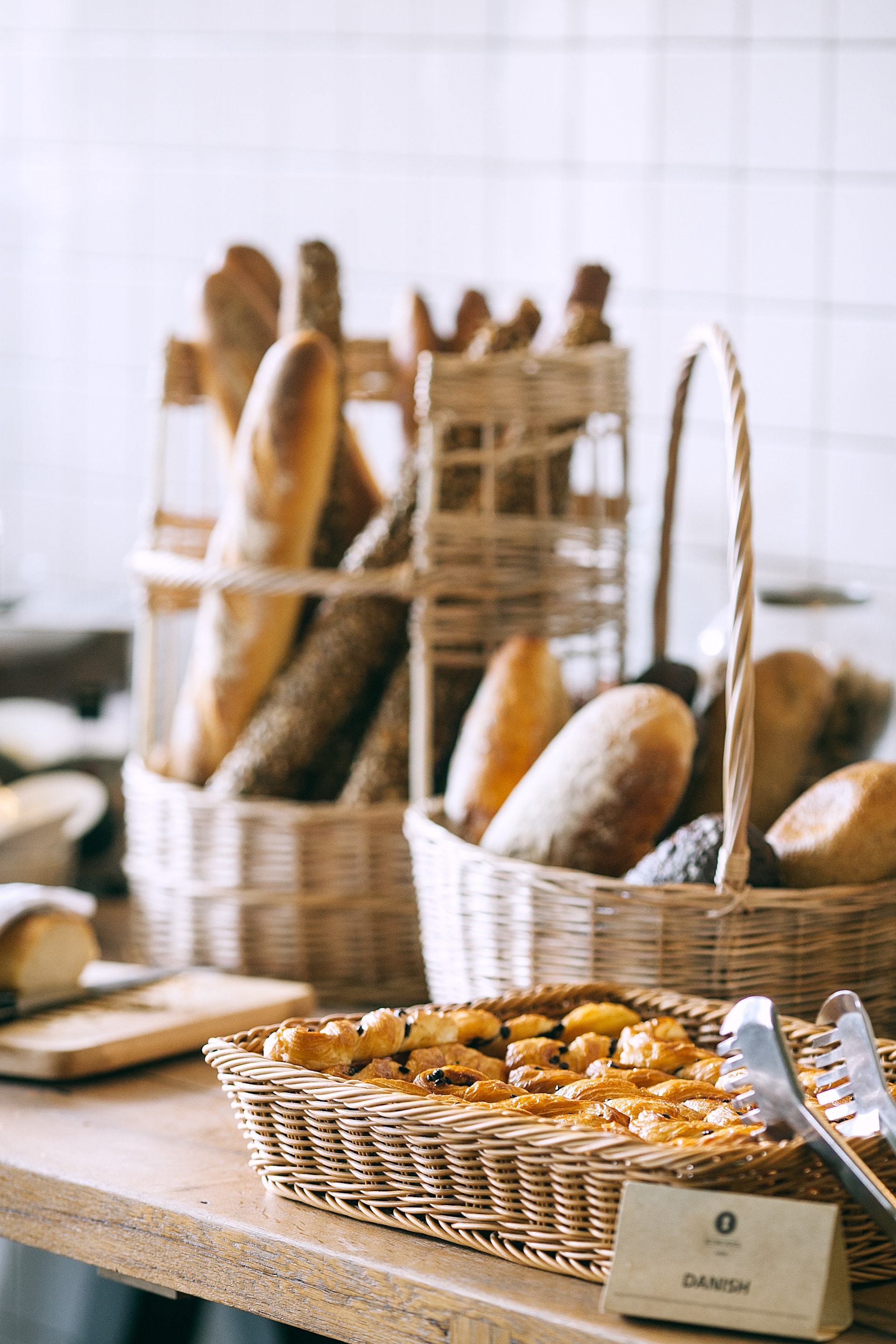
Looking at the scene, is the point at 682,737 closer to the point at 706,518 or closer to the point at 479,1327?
the point at 479,1327

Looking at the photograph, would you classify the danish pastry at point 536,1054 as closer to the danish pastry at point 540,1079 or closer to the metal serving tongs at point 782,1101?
the danish pastry at point 540,1079

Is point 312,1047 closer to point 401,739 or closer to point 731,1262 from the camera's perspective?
point 731,1262

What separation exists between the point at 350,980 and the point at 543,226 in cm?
102

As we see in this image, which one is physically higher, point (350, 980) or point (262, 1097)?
point (262, 1097)

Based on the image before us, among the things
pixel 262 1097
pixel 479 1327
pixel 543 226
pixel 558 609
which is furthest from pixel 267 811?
pixel 543 226

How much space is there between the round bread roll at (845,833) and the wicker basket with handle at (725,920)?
0.07ft

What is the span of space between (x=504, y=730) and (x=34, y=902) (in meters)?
0.40

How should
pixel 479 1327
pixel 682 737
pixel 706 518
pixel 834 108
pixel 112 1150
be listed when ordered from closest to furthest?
pixel 479 1327, pixel 112 1150, pixel 682 737, pixel 834 108, pixel 706 518

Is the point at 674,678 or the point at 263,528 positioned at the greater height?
the point at 263,528

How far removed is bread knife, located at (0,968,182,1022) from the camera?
113 centimetres

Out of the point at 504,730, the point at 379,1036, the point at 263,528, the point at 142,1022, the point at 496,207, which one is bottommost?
the point at 142,1022

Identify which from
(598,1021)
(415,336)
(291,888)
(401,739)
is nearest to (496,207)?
(415,336)

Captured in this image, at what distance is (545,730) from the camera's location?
1.20 meters

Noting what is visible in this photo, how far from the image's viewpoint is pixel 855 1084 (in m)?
0.73
